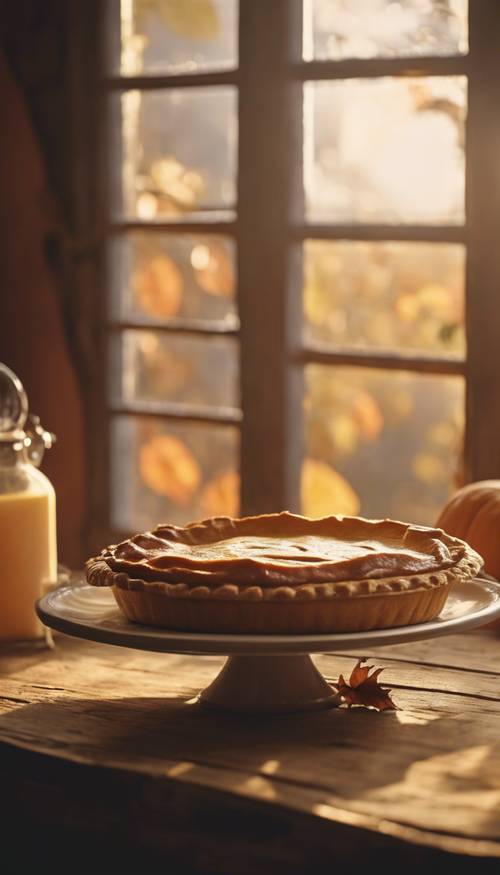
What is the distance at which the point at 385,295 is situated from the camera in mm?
2258

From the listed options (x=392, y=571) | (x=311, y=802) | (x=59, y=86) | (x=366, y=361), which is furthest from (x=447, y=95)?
(x=311, y=802)

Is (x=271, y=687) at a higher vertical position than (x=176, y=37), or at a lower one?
lower

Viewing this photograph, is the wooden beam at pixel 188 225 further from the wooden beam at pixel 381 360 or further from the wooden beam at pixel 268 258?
the wooden beam at pixel 381 360

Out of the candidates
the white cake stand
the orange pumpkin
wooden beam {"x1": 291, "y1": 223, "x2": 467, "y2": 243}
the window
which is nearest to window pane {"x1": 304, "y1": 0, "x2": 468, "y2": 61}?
the window

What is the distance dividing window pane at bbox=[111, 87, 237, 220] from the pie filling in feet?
3.70

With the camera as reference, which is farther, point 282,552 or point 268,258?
point 268,258

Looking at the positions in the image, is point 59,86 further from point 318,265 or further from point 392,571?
point 392,571

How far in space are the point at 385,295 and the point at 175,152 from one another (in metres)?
0.51

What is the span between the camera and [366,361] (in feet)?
7.29

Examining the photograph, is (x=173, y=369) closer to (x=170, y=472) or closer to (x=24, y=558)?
(x=170, y=472)

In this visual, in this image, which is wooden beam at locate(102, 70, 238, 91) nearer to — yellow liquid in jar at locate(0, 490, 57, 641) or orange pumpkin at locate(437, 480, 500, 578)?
orange pumpkin at locate(437, 480, 500, 578)

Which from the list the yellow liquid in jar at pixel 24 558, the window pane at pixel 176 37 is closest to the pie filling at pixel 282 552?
the yellow liquid in jar at pixel 24 558

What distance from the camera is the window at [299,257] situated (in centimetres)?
211

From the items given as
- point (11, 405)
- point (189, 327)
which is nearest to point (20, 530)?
point (11, 405)
